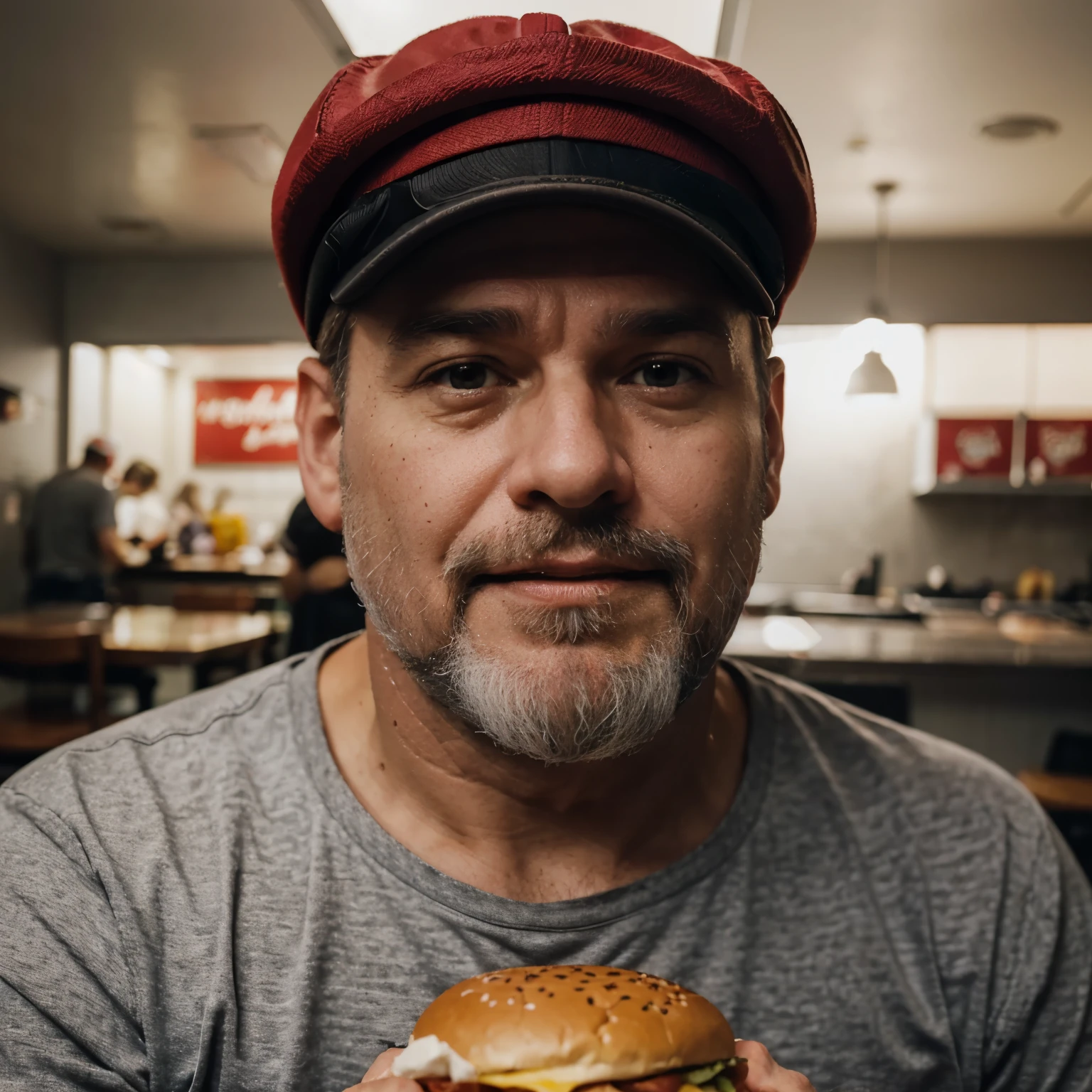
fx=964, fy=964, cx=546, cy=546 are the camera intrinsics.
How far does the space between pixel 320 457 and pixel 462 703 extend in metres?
0.39

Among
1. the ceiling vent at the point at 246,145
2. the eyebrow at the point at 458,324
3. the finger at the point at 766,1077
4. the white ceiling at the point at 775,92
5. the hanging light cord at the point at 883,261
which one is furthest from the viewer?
the hanging light cord at the point at 883,261

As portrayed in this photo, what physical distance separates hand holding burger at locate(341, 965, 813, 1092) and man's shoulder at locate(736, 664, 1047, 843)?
1.46 ft

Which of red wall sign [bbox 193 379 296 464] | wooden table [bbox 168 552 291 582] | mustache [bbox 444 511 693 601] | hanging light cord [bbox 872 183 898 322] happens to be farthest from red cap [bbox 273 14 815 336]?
red wall sign [bbox 193 379 296 464]

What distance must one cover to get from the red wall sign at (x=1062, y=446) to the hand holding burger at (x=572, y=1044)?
23.1 ft

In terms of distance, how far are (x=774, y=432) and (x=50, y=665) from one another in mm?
3914

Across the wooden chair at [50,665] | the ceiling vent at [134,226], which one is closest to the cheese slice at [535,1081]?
the wooden chair at [50,665]

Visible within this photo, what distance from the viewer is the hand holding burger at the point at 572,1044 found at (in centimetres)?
74

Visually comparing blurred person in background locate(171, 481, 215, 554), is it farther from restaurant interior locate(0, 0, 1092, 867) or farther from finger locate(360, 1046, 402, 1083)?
finger locate(360, 1046, 402, 1083)

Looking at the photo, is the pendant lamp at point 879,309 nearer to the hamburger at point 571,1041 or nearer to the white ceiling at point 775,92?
the white ceiling at point 775,92

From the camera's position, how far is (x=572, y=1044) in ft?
2.46

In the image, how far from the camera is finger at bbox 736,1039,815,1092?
804mm

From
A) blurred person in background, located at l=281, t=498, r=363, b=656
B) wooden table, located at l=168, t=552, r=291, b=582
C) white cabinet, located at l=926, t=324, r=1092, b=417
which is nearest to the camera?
blurred person in background, located at l=281, t=498, r=363, b=656

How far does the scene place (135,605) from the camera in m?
7.62

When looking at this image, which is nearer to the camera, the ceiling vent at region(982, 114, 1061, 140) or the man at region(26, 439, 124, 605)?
the ceiling vent at region(982, 114, 1061, 140)
